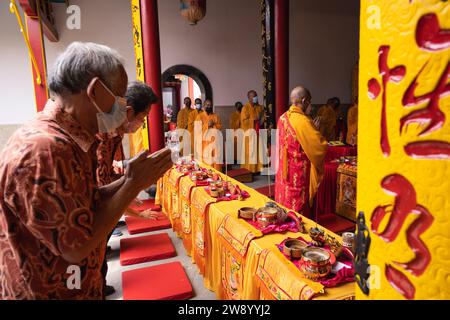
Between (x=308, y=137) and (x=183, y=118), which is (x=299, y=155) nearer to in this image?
(x=308, y=137)

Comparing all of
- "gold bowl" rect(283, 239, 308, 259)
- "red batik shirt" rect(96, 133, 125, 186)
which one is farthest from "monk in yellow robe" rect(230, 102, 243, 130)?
"gold bowl" rect(283, 239, 308, 259)

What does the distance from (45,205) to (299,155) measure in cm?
284

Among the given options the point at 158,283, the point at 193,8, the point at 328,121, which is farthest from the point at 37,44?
the point at 328,121

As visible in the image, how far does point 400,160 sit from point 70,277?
3.08ft

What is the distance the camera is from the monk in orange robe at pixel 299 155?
3.17m

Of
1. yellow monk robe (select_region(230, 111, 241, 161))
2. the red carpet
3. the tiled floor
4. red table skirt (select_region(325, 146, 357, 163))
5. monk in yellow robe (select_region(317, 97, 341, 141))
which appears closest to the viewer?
the tiled floor

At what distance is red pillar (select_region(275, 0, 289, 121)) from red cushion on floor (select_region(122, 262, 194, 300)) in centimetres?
435

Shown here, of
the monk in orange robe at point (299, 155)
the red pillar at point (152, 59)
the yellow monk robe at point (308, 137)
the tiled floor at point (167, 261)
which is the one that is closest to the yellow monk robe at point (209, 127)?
the red pillar at point (152, 59)

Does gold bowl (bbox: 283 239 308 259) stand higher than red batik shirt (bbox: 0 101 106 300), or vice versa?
red batik shirt (bbox: 0 101 106 300)

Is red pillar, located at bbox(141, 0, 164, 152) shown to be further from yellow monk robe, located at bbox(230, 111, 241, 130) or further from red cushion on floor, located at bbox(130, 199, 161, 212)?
yellow monk robe, located at bbox(230, 111, 241, 130)

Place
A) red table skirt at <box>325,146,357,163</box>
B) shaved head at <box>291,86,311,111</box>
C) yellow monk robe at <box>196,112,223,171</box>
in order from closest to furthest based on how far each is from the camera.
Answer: shaved head at <box>291,86,311,111</box> → red table skirt at <box>325,146,357,163</box> → yellow monk robe at <box>196,112,223,171</box>

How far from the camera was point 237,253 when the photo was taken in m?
1.82

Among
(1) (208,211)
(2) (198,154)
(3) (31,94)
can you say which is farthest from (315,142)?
(3) (31,94)

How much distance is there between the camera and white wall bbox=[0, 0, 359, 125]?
6859mm
